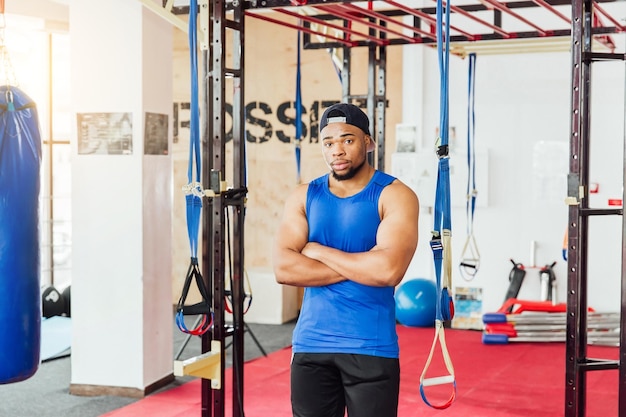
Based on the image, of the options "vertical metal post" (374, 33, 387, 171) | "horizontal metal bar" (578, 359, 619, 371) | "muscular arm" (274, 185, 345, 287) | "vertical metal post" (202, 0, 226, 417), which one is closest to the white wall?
"vertical metal post" (374, 33, 387, 171)

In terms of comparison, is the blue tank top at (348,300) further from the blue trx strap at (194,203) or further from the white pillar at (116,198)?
the white pillar at (116,198)

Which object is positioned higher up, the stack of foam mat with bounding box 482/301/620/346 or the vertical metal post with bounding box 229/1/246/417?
the vertical metal post with bounding box 229/1/246/417

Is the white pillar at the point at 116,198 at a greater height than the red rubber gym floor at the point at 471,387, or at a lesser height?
greater

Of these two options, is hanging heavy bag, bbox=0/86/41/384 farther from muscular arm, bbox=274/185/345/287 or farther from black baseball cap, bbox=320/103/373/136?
black baseball cap, bbox=320/103/373/136

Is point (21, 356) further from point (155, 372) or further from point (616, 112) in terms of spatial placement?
point (616, 112)

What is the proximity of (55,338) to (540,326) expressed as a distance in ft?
13.7

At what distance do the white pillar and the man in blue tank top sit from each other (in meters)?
2.83

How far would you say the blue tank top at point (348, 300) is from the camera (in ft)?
9.08

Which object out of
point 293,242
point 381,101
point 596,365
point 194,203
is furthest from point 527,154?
point 293,242

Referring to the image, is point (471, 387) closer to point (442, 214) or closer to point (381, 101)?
point (381, 101)

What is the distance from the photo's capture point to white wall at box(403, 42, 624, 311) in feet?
24.9

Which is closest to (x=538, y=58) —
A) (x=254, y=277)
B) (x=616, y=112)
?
(x=616, y=112)

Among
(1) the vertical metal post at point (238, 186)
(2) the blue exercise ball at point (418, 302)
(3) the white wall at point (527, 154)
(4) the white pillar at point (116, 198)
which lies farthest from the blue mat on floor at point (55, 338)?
(3) the white wall at point (527, 154)

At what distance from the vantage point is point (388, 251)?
2785 mm
